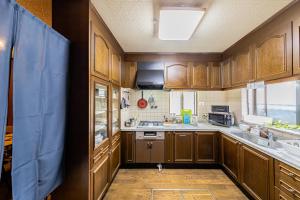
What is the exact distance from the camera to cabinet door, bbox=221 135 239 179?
2676 mm

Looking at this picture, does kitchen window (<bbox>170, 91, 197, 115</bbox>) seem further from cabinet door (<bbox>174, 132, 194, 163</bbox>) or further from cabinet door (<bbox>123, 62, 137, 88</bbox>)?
cabinet door (<bbox>123, 62, 137, 88</bbox>)

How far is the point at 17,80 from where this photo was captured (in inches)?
41.6

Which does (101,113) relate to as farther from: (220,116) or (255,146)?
(220,116)

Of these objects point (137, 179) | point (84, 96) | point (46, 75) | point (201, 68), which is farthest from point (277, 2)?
point (137, 179)

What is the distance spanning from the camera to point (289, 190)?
5.25 ft

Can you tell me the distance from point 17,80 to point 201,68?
3.42 meters

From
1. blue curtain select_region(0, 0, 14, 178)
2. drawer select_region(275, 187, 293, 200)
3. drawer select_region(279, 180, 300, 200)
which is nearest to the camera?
blue curtain select_region(0, 0, 14, 178)

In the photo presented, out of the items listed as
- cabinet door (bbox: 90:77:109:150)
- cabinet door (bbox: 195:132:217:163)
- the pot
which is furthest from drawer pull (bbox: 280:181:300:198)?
the pot

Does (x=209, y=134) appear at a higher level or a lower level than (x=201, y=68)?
lower

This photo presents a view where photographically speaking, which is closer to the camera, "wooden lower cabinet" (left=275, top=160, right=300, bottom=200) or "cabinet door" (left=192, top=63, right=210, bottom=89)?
"wooden lower cabinet" (left=275, top=160, right=300, bottom=200)

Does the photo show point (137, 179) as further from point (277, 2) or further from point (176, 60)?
point (277, 2)

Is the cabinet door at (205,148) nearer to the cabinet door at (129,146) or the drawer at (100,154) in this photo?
the cabinet door at (129,146)

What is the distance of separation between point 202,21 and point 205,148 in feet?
7.93

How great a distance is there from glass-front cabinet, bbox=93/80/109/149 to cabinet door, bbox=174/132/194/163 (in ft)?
5.12
